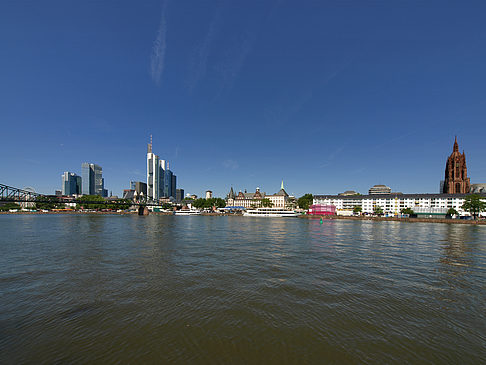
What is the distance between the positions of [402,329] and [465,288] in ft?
30.4

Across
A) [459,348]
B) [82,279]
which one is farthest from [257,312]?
[82,279]

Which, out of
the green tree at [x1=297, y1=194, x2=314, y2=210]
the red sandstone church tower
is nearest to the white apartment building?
the green tree at [x1=297, y1=194, x2=314, y2=210]

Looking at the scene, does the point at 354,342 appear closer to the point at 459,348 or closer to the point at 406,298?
the point at 459,348

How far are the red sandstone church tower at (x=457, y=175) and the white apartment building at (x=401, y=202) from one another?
1936 cm

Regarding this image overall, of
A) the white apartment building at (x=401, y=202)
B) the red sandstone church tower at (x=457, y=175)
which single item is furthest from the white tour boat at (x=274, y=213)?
the red sandstone church tower at (x=457, y=175)

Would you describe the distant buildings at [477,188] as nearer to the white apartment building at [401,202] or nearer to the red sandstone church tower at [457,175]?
the red sandstone church tower at [457,175]

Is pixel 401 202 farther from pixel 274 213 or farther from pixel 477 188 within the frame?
pixel 274 213

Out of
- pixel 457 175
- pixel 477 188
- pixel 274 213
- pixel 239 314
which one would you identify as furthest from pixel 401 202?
pixel 239 314

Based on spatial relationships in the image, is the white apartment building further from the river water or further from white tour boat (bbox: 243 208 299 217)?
the river water

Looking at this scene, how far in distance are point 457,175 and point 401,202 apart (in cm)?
4251

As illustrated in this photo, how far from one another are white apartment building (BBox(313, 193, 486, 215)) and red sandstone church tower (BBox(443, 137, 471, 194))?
19.4 meters

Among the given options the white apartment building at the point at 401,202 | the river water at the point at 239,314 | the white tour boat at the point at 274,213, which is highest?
the river water at the point at 239,314

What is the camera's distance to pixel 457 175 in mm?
142125

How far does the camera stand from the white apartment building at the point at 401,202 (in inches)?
4857
